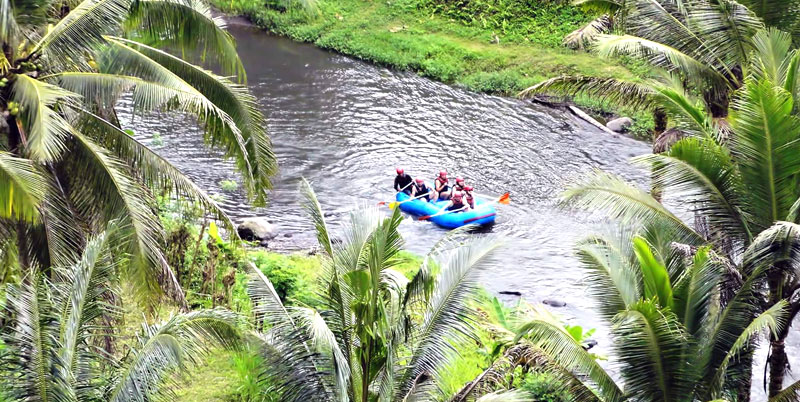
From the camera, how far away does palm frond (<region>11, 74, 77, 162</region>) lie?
8.54 metres

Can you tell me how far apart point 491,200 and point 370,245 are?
12.6m

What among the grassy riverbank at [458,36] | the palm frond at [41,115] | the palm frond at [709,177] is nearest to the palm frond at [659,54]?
the palm frond at [709,177]

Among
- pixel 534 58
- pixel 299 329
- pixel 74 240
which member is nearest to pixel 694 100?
pixel 299 329

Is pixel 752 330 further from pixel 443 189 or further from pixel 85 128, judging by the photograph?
pixel 443 189

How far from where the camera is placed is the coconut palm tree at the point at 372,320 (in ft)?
Answer: 30.6

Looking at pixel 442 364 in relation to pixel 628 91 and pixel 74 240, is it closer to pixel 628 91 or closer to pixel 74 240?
pixel 74 240

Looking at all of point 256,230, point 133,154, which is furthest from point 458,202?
point 133,154

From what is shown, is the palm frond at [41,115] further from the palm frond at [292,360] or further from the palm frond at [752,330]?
the palm frond at [752,330]

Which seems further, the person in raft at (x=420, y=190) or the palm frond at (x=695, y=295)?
the person in raft at (x=420, y=190)

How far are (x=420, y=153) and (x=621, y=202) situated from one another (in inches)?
611

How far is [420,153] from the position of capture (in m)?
25.6

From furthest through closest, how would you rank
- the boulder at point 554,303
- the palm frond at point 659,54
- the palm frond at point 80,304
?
the boulder at point 554,303, the palm frond at point 659,54, the palm frond at point 80,304

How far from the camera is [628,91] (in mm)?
13062

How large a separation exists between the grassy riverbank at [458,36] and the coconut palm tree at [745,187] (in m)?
18.0
